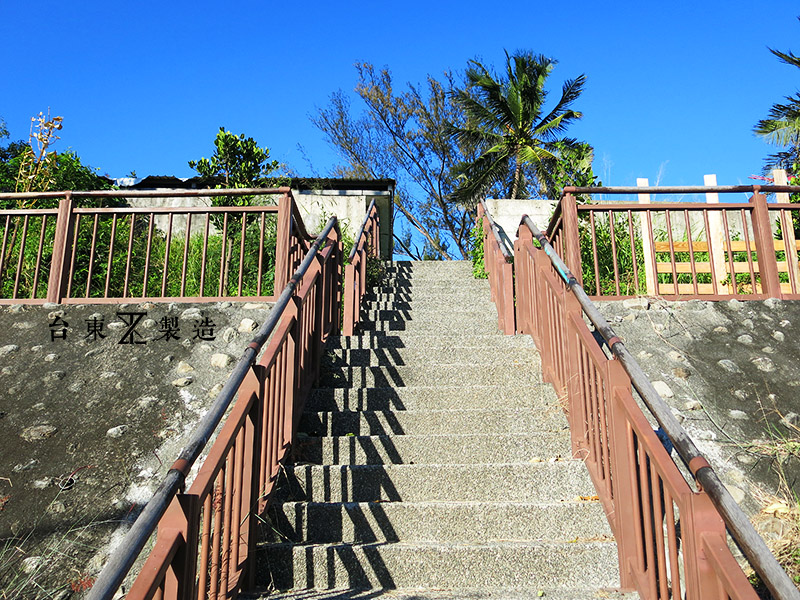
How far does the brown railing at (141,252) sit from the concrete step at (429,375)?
4.23 feet

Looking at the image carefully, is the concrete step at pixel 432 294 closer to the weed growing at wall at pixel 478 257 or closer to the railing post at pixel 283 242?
the weed growing at wall at pixel 478 257

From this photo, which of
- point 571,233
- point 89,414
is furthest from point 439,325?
point 89,414

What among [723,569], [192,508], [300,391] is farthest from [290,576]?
[723,569]

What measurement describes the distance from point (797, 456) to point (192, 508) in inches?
136

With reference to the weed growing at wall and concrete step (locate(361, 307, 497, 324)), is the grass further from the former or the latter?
the weed growing at wall

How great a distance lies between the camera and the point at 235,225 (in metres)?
10.3

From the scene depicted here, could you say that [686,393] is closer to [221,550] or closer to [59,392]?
[221,550]

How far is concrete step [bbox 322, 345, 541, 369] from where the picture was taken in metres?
5.37

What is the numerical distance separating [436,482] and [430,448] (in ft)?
1.22

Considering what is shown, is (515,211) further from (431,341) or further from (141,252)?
(431,341)

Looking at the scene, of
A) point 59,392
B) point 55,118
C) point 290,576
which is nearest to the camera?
point 290,576

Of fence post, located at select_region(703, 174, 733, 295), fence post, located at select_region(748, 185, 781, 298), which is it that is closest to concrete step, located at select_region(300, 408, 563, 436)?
fence post, located at select_region(748, 185, 781, 298)

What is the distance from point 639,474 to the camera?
3008 mm

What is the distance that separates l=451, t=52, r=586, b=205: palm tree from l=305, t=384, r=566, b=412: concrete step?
45.4 feet
